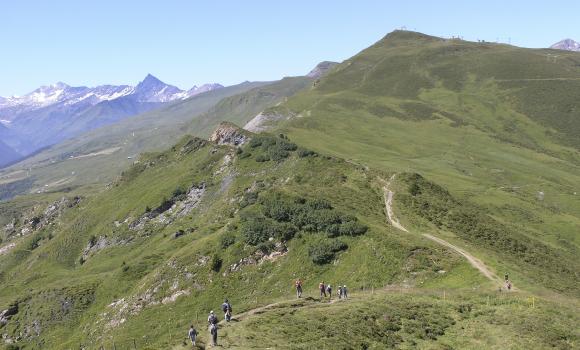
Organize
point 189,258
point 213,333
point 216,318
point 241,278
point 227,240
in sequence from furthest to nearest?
point 189,258, point 227,240, point 241,278, point 216,318, point 213,333

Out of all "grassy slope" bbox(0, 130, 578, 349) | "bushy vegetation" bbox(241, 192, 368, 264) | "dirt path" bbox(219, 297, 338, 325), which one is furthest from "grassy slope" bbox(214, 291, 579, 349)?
"bushy vegetation" bbox(241, 192, 368, 264)

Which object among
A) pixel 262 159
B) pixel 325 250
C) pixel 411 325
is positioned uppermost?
pixel 262 159

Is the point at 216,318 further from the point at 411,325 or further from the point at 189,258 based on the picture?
the point at 189,258

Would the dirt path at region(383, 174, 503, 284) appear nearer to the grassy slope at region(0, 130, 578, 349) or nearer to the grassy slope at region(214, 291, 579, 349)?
the grassy slope at region(0, 130, 578, 349)

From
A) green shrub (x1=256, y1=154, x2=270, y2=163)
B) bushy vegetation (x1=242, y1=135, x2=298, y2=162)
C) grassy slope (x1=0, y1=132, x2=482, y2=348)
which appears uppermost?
bushy vegetation (x1=242, y1=135, x2=298, y2=162)

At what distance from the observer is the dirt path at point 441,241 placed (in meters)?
57.8

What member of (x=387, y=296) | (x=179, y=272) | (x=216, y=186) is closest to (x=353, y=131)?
(x=216, y=186)

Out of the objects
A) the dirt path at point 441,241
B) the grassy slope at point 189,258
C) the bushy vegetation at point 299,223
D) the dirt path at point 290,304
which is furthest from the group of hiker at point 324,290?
the dirt path at point 441,241

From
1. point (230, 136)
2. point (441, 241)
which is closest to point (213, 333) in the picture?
point (441, 241)

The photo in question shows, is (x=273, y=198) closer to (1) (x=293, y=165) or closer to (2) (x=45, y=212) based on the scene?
(1) (x=293, y=165)

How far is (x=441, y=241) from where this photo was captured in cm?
6906

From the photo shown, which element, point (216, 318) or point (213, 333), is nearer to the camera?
point (213, 333)

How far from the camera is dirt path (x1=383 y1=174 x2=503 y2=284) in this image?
57.8 m

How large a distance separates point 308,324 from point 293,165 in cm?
6685
